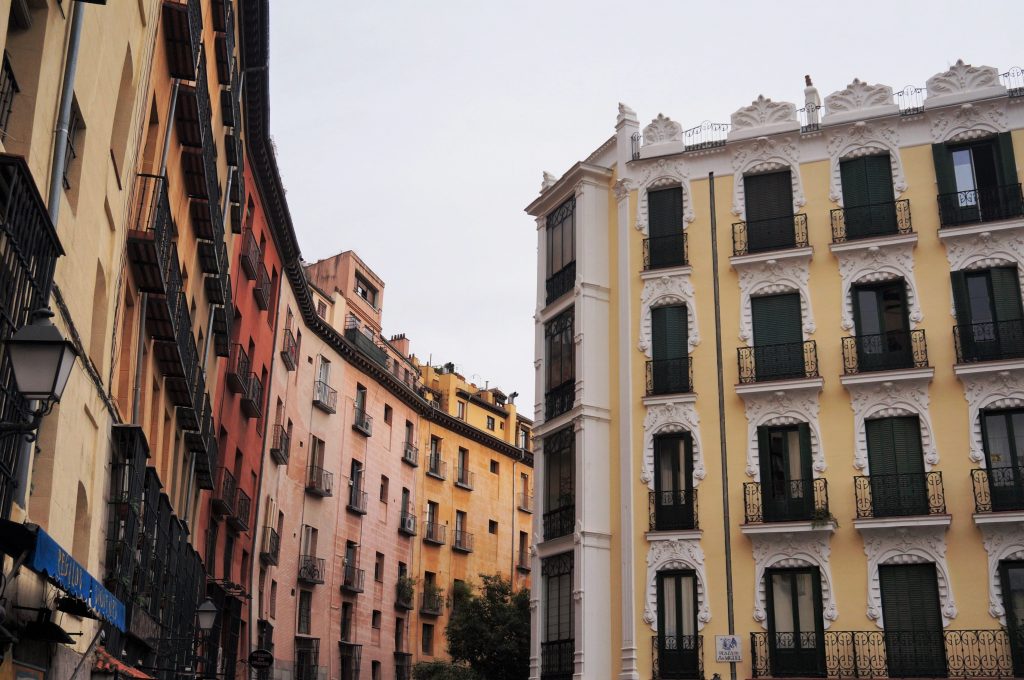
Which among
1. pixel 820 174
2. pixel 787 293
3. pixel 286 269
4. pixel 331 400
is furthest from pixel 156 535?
pixel 331 400

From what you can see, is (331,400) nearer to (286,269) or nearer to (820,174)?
(286,269)

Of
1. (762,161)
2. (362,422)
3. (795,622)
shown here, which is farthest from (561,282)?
(362,422)

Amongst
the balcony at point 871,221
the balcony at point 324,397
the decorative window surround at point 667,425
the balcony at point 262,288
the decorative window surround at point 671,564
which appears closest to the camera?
the decorative window surround at point 671,564

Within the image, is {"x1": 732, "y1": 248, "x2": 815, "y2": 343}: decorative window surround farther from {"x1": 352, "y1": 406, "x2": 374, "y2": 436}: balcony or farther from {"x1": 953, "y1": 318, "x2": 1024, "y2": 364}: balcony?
{"x1": 352, "y1": 406, "x2": 374, "y2": 436}: balcony

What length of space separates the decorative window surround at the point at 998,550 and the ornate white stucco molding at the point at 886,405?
255 centimetres

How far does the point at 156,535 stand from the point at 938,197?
2162 centimetres

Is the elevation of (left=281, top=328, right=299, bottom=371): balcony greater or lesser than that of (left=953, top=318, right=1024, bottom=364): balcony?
greater

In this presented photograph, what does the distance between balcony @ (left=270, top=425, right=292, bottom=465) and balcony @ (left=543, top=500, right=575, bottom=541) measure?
13.1 metres

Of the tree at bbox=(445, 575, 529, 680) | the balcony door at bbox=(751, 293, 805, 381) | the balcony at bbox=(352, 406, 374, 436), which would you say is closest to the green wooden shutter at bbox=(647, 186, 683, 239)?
the balcony door at bbox=(751, 293, 805, 381)

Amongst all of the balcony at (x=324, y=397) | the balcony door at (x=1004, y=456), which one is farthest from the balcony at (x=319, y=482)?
the balcony door at (x=1004, y=456)

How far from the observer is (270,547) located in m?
41.5

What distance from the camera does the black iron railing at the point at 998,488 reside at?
27.6 meters

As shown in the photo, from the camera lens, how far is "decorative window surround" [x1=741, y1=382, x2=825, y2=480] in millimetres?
29844

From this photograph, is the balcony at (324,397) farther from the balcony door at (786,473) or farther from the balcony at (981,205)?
the balcony at (981,205)
